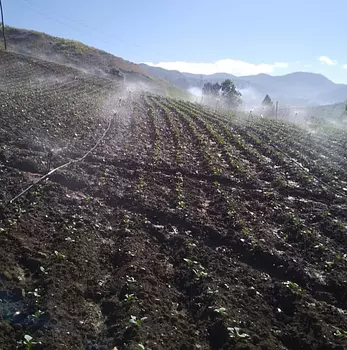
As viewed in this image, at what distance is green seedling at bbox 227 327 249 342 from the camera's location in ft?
15.0

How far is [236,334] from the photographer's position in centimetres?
460

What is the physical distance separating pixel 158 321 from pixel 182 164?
317 inches

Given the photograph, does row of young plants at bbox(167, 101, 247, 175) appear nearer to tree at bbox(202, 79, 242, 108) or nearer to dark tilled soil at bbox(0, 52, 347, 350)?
dark tilled soil at bbox(0, 52, 347, 350)

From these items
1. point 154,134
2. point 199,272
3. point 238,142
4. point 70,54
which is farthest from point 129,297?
point 70,54

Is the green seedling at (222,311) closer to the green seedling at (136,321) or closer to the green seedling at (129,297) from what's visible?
the green seedling at (136,321)

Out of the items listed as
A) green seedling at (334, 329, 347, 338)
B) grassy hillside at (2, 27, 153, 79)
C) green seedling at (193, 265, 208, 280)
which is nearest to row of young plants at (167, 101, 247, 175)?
green seedling at (193, 265, 208, 280)

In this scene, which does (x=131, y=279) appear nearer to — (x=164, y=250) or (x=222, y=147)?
(x=164, y=250)

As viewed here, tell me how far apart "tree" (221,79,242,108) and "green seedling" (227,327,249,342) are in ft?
220

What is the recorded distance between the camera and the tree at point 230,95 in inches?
2773

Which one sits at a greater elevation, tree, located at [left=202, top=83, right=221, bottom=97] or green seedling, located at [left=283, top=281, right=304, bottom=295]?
tree, located at [left=202, top=83, right=221, bottom=97]

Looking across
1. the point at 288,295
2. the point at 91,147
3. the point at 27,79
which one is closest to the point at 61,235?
the point at 288,295

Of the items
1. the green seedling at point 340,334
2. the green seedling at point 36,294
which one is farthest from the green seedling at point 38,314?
the green seedling at point 340,334

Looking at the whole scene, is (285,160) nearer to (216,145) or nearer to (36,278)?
(216,145)

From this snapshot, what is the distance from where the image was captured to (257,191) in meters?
10.6
